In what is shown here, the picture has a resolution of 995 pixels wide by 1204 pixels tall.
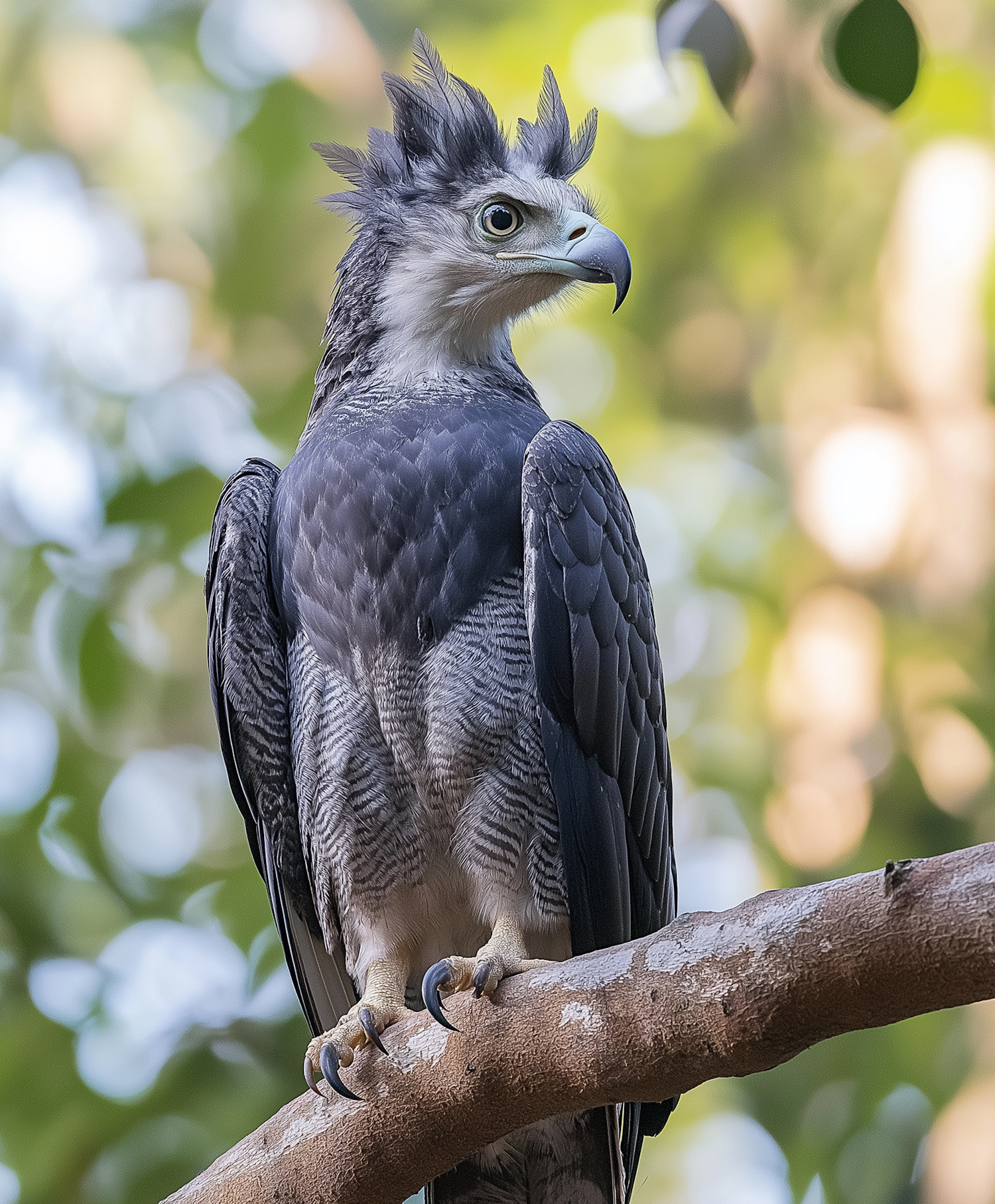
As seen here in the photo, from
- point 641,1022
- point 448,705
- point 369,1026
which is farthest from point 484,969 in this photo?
point 448,705

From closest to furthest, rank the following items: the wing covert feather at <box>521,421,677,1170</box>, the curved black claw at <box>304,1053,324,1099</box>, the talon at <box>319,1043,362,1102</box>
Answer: the talon at <box>319,1043,362,1102</box>
the curved black claw at <box>304,1053,324,1099</box>
the wing covert feather at <box>521,421,677,1170</box>

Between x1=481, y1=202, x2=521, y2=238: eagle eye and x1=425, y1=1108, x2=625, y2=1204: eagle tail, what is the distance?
322 centimetres

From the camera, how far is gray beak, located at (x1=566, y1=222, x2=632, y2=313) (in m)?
4.84

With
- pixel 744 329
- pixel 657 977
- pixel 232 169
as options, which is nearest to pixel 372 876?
pixel 657 977

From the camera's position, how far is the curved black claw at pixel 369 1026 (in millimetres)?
3627

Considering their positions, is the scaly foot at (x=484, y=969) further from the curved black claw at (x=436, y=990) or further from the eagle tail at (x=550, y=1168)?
the eagle tail at (x=550, y=1168)

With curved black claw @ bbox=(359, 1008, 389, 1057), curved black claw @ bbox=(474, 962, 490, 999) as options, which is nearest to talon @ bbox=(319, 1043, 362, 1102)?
curved black claw @ bbox=(359, 1008, 389, 1057)

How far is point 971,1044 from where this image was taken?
664 cm

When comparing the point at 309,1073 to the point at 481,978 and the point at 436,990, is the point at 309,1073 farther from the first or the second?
the point at 481,978

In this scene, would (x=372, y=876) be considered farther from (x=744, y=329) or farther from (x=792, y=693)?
(x=744, y=329)

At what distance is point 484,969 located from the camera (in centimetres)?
342

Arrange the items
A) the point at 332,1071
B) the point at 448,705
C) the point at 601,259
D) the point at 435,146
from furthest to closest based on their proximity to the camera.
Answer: the point at 435,146
the point at 601,259
the point at 448,705
the point at 332,1071

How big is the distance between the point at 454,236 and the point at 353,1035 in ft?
9.79

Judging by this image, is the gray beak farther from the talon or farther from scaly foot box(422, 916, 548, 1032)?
the talon
